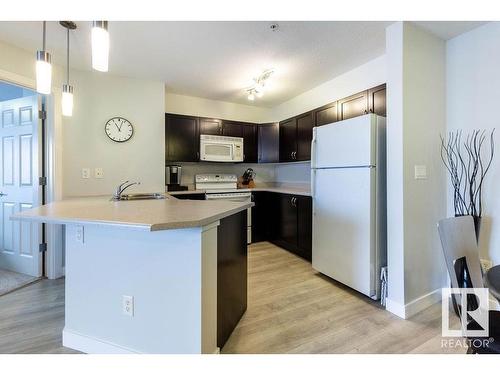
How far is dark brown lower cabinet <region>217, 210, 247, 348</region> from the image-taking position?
1530 millimetres

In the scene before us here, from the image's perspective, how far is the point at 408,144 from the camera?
6.50ft

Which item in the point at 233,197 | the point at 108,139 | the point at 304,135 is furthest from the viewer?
the point at 233,197

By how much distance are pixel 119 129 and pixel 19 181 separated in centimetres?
123

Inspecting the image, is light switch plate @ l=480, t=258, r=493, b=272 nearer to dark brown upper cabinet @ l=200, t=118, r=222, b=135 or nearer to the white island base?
the white island base

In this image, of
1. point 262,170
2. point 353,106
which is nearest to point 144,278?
point 353,106

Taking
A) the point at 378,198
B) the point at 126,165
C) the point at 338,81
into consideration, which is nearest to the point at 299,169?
the point at 338,81

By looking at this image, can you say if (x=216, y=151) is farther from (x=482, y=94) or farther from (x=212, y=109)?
(x=482, y=94)

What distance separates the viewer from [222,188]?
4051mm

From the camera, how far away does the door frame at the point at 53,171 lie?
2.69 meters

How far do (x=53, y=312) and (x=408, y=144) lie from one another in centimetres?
326

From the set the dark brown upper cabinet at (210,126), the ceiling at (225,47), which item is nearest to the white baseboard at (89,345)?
the ceiling at (225,47)

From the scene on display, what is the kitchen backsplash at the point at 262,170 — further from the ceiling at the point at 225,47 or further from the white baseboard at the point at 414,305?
Result: the white baseboard at the point at 414,305
